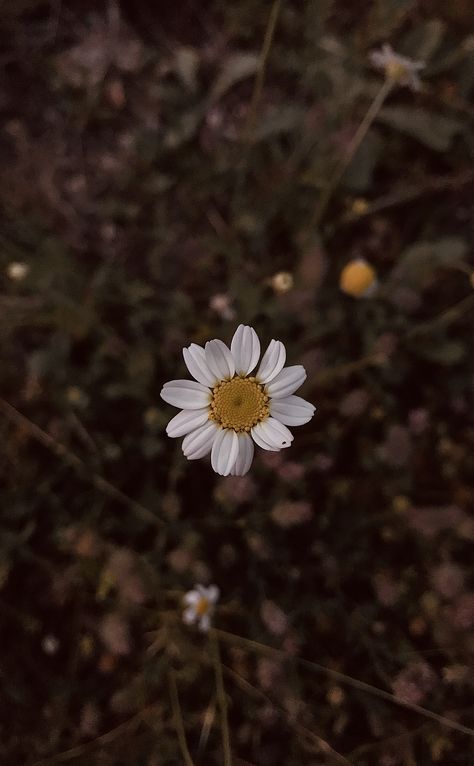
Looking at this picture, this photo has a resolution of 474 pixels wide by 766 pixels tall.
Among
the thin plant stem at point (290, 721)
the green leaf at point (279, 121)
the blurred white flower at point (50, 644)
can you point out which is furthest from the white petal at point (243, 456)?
the green leaf at point (279, 121)

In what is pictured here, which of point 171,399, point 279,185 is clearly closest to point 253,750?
point 171,399

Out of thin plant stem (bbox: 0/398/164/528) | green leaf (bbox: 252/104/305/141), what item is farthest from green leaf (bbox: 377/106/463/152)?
thin plant stem (bbox: 0/398/164/528)

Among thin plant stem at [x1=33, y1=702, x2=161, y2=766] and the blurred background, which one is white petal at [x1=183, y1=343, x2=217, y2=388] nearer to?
the blurred background

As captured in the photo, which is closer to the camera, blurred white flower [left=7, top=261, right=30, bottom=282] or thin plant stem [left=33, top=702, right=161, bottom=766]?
thin plant stem [left=33, top=702, right=161, bottom=766]

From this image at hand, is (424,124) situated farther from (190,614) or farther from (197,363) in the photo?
(190,614)

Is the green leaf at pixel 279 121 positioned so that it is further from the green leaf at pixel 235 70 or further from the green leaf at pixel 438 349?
the green leaf at pixel 438 349

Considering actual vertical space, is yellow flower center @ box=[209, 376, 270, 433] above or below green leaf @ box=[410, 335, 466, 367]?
below
